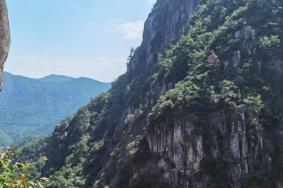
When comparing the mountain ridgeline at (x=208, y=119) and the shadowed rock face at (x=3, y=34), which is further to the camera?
the mountain ridgeline at (x=208, y=119)

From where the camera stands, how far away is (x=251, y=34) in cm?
8369

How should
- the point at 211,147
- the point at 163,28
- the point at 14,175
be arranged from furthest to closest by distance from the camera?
the point at 163,28 → the point at 211,147 → the point at 14,175

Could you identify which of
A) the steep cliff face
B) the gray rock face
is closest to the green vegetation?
the gray rock face

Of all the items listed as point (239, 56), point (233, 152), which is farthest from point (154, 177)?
point (239, 56)

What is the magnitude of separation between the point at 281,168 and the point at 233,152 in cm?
598

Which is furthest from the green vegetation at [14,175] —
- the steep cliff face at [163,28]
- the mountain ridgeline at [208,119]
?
the steep cliff face at [163,28]

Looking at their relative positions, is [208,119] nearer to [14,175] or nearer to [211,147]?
[211,147]

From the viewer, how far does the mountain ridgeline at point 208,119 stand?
214 feet

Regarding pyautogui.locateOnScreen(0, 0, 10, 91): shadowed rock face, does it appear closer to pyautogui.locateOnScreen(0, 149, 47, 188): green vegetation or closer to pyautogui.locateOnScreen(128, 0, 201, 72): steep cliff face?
pyautogui.locateOnScreen(0, 149, 47, 188): green vegetation

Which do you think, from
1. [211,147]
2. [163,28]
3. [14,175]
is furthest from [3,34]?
[163,28]

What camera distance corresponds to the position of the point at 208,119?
6844cm

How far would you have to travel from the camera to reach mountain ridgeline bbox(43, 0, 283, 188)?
65375 mm

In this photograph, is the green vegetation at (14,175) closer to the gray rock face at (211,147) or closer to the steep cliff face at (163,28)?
the gray rock face at (211,147)

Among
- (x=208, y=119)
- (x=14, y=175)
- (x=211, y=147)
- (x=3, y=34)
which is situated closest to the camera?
(x=14, y=175)
